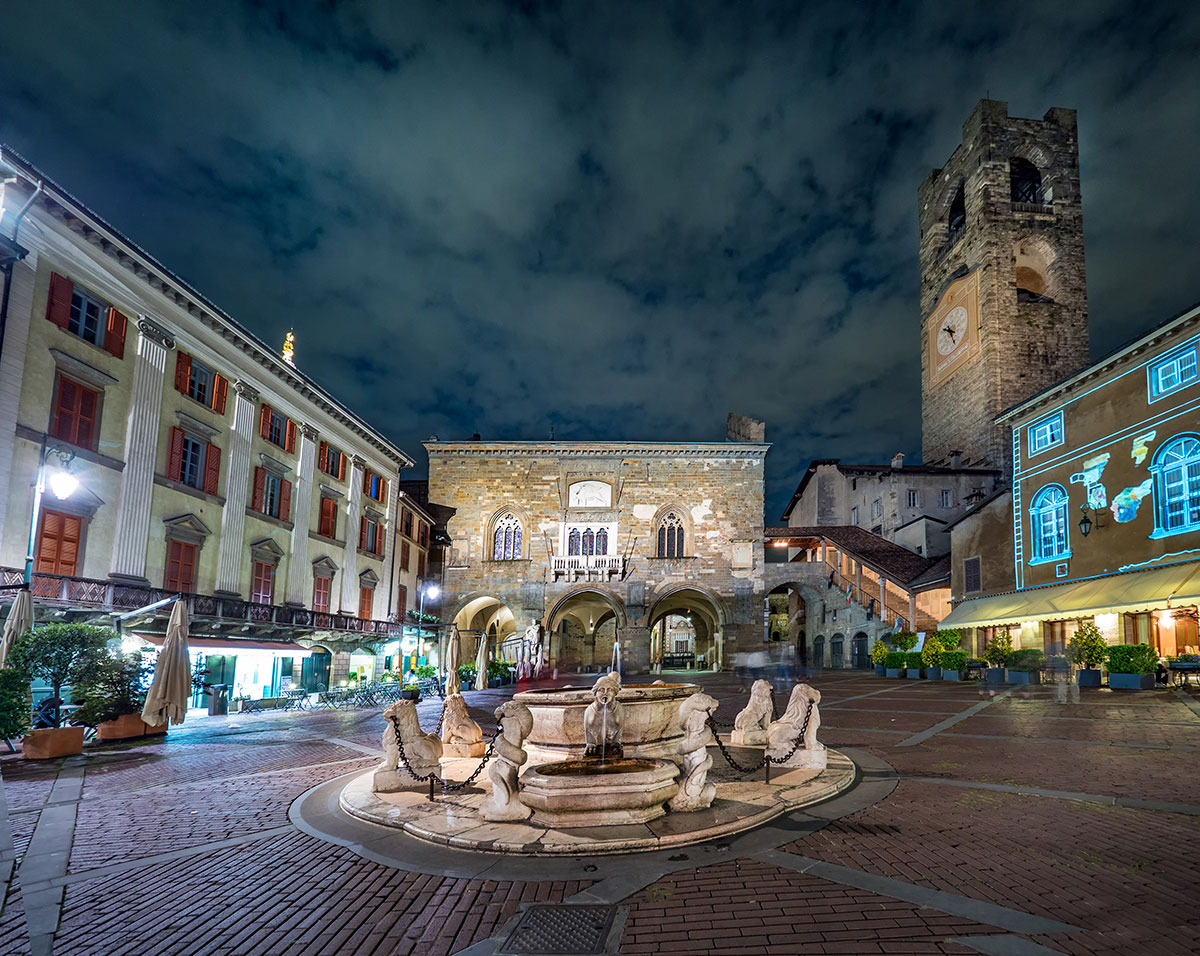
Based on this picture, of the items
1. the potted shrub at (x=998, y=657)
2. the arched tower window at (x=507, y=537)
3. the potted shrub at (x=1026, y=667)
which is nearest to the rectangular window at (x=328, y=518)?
the arched tower window at (x=507, y=537)

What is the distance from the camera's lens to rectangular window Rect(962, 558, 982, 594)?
2805 centimetres

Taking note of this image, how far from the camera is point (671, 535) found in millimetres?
39031

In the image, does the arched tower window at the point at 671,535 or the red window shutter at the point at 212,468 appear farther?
the arched tower window at the point at 671,535

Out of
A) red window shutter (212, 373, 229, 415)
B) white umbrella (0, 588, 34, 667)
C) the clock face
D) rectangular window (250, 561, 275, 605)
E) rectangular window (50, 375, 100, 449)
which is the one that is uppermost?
the clock face

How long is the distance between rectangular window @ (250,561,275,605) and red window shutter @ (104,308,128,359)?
325 inches

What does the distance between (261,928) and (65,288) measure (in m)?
17.0

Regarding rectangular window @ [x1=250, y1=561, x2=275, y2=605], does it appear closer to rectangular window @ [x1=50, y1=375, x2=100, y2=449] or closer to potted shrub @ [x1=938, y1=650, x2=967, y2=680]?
rectangular window @ [x1=50, y1=375, x2=100, y2=449]

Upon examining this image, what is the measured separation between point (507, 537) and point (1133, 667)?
28.2 metres

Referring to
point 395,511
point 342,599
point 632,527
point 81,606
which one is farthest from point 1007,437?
point 81,606

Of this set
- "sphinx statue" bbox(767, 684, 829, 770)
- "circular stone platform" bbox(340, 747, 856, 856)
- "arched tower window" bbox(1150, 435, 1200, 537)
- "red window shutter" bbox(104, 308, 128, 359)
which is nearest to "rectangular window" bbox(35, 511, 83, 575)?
"red window shutter" bbox(104, 308, 128, 359)

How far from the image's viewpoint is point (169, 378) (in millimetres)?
19641

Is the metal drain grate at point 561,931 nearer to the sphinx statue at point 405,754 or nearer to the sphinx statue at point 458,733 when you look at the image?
the sphinx statue at point 405,754

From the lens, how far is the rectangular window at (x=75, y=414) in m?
16.2

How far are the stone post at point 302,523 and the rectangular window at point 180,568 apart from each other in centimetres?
490
